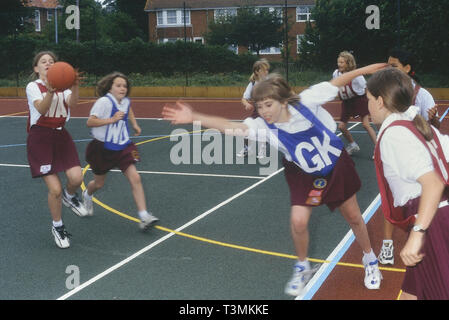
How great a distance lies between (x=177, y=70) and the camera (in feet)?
81.1

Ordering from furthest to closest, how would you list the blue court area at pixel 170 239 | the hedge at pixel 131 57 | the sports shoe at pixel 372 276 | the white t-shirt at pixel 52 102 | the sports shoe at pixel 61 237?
the hedge at pixel 131 57 → the sports shoe at pixel 61 237 → the white t-shirt at pixel 52 102 → the blue court area at pixel 170 239 → the sports shoe at pixel 372 276

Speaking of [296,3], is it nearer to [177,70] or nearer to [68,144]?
[177,70]

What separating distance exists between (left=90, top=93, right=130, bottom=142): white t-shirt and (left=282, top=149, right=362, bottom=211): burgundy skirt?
2516 mm

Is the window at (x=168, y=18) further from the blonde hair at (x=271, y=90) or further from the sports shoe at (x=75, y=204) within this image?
the blonde hair at (x=271, y=90)

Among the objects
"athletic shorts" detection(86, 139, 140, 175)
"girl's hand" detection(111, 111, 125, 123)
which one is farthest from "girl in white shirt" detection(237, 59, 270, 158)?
"girl's hand" detection(111, 111, 125, 123)

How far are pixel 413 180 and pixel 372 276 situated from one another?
178 centimetres

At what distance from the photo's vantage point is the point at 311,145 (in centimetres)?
412

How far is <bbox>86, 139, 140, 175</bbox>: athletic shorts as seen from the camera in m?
6.13

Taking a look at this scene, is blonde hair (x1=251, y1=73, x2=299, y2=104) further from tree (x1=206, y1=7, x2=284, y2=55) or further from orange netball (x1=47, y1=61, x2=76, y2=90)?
tree (x1=206, y1=7, x2=284, y2=55)

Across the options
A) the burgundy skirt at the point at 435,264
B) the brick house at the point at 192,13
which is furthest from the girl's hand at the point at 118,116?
the brick house at the point at 192,13

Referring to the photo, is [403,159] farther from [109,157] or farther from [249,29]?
[249,29]

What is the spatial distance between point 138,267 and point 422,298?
8.91ft

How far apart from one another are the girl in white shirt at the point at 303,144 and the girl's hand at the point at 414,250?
148 centimetres

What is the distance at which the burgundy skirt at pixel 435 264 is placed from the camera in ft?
9.26
